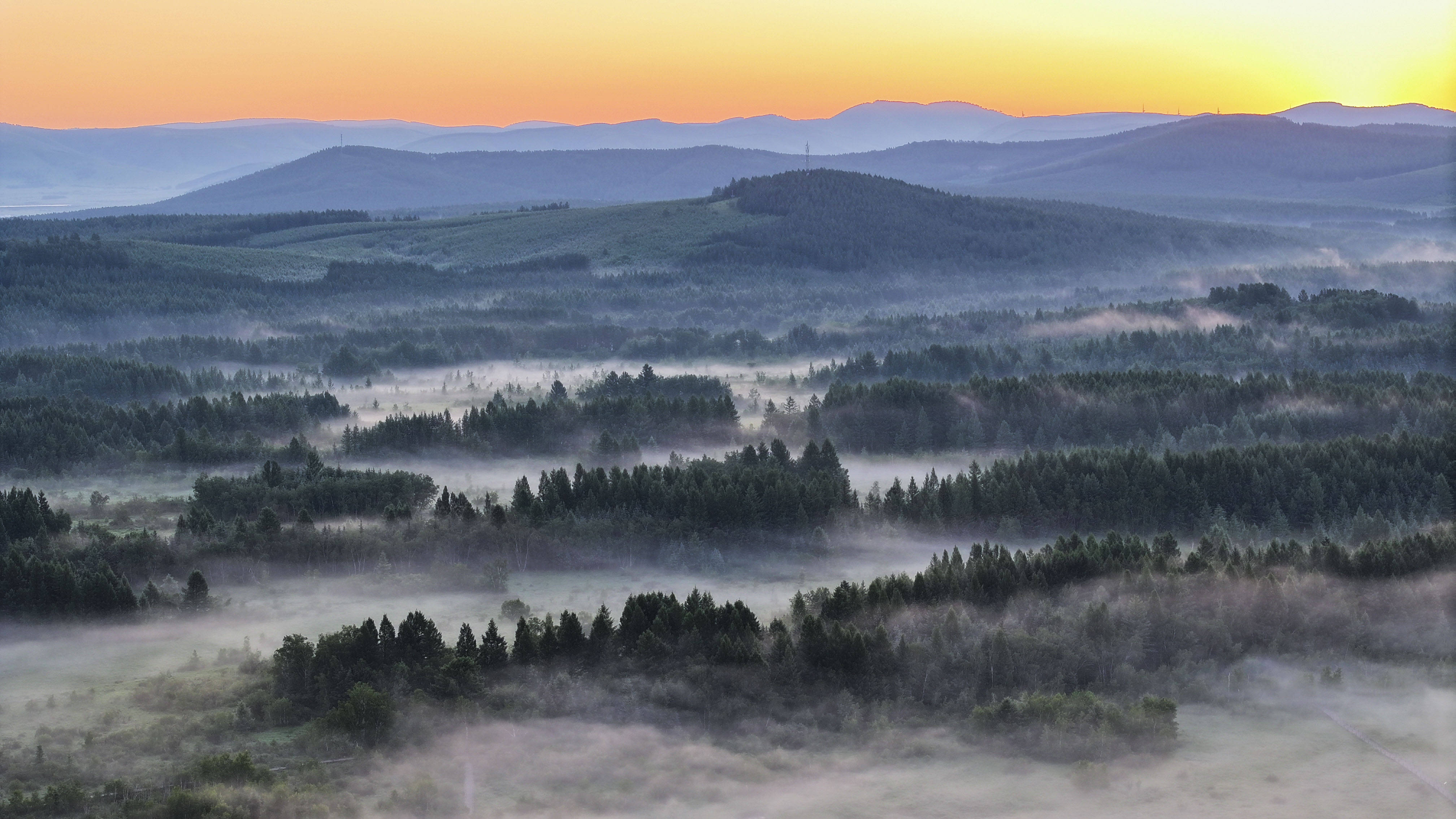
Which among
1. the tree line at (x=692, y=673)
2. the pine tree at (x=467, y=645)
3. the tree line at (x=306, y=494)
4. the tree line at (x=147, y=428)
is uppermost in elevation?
the tree line at (x=147, y=428)

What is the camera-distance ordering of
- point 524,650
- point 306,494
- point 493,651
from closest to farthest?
1. point 493,651
2. point 524,650
3. point 306,494

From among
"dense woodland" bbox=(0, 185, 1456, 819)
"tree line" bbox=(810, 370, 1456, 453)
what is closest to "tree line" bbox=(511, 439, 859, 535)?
"dense woodland" bbox=(0, 185, 1456, 819)

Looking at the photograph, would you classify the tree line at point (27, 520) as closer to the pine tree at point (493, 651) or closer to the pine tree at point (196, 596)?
the pine tree at point (196, 596)

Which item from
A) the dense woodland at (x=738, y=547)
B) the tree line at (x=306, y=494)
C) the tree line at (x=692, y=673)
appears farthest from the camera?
the tree line at (x=306, y=494)

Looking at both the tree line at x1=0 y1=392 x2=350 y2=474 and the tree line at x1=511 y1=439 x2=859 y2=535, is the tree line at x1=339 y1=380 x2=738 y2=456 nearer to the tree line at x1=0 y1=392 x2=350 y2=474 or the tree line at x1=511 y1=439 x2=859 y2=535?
the tree line at x1=0 y1=392 x2=350 y2=474

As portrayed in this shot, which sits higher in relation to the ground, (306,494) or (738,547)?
(306,494)

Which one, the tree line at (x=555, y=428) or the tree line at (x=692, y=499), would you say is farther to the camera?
the tree line at (x=555, y=428)

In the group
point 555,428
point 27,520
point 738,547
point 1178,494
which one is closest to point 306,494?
point 27,520

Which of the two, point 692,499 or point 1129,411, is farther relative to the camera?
point 1129,411

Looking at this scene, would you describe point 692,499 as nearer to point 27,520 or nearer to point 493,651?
point 493,651

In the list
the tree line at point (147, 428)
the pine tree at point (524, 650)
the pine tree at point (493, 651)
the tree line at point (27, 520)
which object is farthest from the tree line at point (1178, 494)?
the tree line at point (147, 428)

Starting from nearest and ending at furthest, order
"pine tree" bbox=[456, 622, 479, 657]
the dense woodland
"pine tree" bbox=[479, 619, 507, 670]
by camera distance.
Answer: the dense woodland
"pine tree" bbox=[479, 619, 507, 670]
"pine tree" bbox=[456, 622, 479, 657]

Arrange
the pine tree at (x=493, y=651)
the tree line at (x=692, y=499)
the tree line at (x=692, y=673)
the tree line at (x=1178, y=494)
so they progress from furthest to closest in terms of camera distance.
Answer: the tree line at (x=1178, y=494) < the tree line at (x=692, y=499) < the pine tree at (x=493, y=651) < the tree line at (x=692, y=673)

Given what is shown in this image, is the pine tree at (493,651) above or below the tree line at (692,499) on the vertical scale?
below
